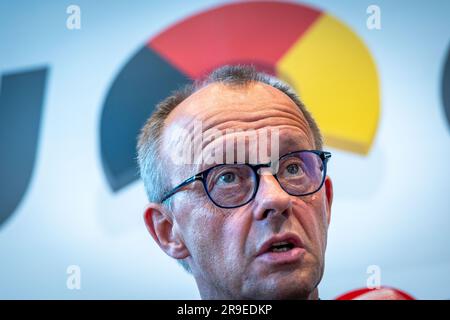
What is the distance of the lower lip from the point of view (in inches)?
33.3

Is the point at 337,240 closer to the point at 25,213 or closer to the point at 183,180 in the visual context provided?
the point at 183,180

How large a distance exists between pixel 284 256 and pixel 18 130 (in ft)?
2.93

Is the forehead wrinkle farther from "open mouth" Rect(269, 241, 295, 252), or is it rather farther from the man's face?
"open mouth" Rect(269, 241, 295, 252)

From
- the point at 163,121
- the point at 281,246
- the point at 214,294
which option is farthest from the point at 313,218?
the point at 163,121

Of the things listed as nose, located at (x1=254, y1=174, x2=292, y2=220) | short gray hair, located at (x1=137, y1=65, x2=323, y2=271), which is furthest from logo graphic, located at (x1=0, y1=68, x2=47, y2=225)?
nose, located at (x1=254, y1=174, x2=292, y2=220)

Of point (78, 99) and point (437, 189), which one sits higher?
point (78, 99)

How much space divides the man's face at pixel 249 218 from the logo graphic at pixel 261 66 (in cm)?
33

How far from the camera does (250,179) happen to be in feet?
2.99

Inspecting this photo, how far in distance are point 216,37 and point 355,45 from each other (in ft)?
1.25

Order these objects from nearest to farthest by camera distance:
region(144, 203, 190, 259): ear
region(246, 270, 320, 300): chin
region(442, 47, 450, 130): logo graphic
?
region(246, 270, 320, 300): chin, region(144, 203, 190, 259): ear, region(442, 47, 450, 130): logo graphic

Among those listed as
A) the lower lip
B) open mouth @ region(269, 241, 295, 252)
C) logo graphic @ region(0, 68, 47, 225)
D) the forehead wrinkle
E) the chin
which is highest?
logo graphic @ region(0, 68, 47, 225)
